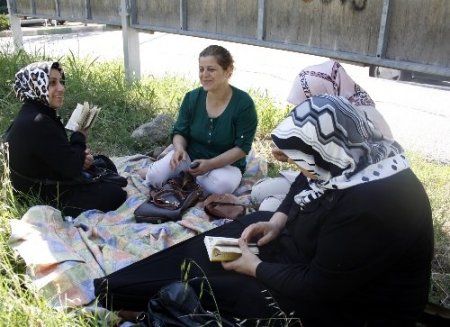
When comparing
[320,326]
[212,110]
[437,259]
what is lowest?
[437,259]

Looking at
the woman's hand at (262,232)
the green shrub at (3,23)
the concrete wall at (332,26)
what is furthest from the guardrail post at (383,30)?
the green shrub at (3,23)

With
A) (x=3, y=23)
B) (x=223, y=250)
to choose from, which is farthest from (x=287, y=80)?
(x=3, y=23)

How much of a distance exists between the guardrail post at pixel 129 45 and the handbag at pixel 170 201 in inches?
134

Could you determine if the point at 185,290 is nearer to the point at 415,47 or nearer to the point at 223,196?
the point at 223,196

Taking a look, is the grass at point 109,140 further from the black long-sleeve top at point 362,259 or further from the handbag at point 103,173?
the black long-sleeve top at point 362,259

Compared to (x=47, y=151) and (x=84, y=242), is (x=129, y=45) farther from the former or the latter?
(x=84, y=242)

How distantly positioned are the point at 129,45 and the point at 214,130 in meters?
3.35

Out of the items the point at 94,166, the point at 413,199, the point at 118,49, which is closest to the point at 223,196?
the point at 94,166

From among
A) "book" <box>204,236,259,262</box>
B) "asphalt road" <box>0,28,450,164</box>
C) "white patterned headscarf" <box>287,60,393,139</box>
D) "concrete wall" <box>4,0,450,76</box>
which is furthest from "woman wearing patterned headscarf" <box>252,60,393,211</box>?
"asphalt road" <box>0,28,450,164</box>

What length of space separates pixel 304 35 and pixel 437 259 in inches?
88.7

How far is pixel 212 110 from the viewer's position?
13.2ft

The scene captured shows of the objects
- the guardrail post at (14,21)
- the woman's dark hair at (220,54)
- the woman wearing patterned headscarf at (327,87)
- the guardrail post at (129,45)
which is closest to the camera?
the woman wearing patterned headscarf at (327,87)

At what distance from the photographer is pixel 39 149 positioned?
3191mm

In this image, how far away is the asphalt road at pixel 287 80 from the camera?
6250 mm
